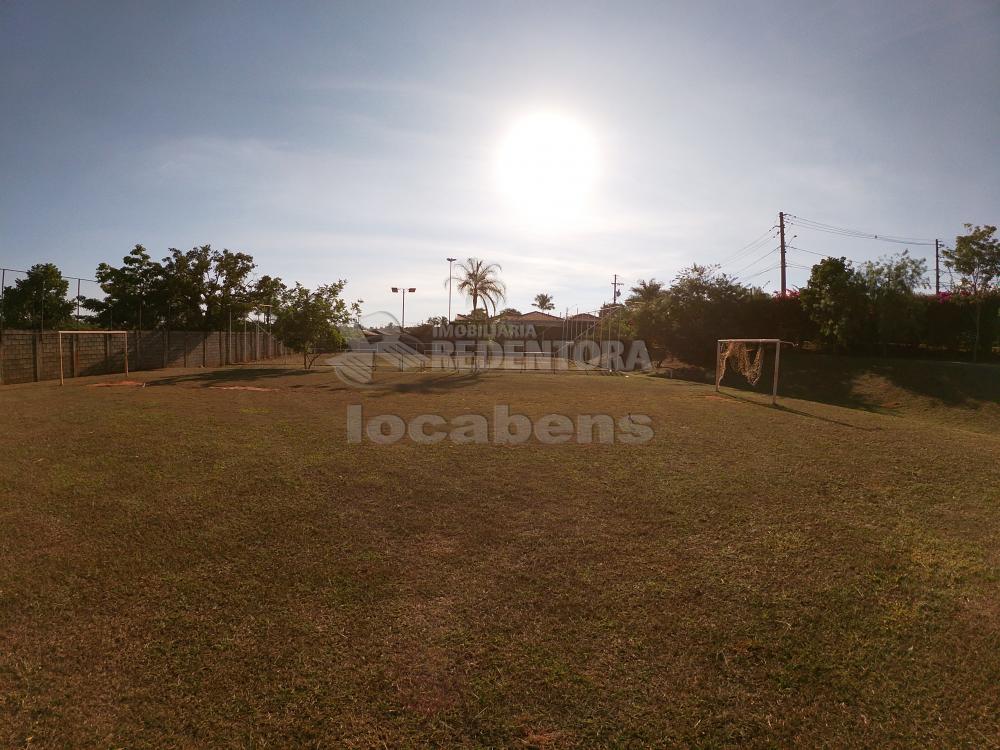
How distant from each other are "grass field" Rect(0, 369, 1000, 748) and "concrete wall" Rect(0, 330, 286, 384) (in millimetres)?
12656

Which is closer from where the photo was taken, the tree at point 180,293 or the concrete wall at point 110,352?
the concrete wall at point 110,352

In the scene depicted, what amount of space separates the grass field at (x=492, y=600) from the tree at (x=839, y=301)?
1807 centimetres

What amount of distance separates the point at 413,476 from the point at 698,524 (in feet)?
11.9

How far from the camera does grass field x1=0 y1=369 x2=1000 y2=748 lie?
268cm

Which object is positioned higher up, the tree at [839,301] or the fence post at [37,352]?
the tree at [839,301]

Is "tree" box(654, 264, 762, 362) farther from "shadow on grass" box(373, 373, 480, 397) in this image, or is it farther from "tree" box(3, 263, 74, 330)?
"tree" box(3, 263, 74, 330)

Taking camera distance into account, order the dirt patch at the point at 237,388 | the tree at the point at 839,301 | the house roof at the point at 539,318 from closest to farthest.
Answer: the dirt patch at the point at 237,388 → the tree at the point at 839,301 → the house roof at the point at 539,318

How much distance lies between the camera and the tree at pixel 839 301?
2289cm

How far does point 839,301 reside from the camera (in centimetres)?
2320

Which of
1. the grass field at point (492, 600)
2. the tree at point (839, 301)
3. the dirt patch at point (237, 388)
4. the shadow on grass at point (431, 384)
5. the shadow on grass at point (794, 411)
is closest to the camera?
the grass field at point (492, 600)

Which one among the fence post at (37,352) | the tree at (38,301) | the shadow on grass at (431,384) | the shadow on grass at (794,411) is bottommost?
the shadow on grass at (794,411)

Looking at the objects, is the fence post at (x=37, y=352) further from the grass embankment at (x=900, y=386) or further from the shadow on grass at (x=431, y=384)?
the grass embankment at (x=900, y=386)

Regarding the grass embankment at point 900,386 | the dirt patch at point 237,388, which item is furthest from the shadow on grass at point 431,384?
the grass embankment at point 900,386

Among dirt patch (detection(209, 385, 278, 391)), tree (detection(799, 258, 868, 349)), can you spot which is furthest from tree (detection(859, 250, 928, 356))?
dirt patch (detection(209, 385, 278, 391))
